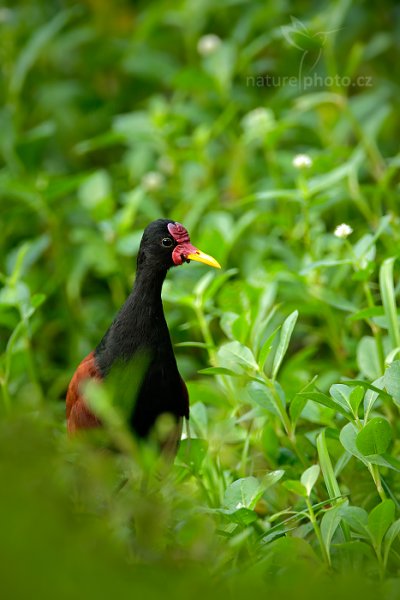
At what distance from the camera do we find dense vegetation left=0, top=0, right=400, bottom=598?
4.45 ft

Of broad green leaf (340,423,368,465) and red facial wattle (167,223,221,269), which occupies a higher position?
red facial wattle (167,223,221,269)

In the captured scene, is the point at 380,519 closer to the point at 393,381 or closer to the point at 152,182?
the point at 393,381

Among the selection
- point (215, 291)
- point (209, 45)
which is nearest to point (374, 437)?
point (215, 291)

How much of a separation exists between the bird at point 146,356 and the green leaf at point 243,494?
0.87 feet

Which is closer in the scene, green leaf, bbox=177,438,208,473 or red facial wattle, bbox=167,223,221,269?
green leaf, bbox=177,438,208,473

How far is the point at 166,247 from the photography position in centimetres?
251

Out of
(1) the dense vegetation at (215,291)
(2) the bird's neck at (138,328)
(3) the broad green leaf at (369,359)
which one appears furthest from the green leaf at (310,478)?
(3) the broad green leaf at (369,359)

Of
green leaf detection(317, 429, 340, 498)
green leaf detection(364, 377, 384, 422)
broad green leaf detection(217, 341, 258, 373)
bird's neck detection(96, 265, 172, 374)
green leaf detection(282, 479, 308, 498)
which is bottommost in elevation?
green leaf detection(317, 429, 340, 498)

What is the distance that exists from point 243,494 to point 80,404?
21.4 inches

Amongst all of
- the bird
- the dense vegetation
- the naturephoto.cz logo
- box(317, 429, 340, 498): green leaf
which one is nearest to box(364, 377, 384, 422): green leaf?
the dense vegetation

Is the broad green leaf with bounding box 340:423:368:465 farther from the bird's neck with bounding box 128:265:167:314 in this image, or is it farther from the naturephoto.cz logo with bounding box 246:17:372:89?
the naturephoto.cz logo with bounding box 246:17:372:89

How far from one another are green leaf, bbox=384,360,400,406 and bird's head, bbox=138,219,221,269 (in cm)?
62

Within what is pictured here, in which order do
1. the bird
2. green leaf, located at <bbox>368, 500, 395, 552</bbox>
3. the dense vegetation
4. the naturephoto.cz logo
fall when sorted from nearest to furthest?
the dense vegetation → green leaf, located at <bbox>368, 500, 395, 552</bbox> → the bird → the naturephoto.cz logo

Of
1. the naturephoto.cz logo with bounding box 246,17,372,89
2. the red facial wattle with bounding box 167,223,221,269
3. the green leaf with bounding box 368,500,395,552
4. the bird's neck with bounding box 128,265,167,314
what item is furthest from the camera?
the naturephoto.cz logo with bounding box 246,17,372,89
